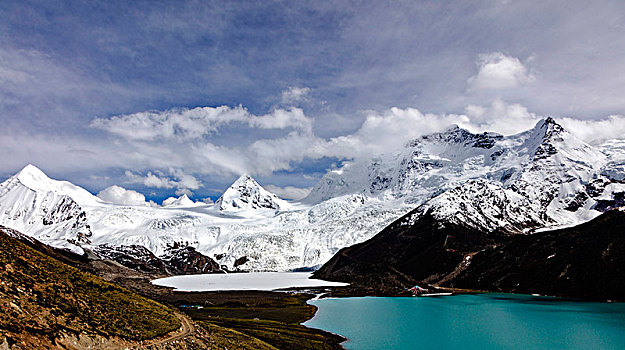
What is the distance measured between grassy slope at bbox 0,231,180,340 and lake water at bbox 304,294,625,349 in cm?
4438

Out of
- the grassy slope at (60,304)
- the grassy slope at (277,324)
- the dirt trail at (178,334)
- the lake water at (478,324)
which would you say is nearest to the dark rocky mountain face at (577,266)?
the lake water at (478,324)

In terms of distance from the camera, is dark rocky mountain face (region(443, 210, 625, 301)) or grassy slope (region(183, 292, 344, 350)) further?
dark rocky mountain face (region(443, 210, 625, 301))

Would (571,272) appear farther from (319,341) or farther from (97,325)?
(97,325)

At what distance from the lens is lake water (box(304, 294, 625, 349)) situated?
80.4 metres

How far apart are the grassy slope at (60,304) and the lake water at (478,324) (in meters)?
44.4

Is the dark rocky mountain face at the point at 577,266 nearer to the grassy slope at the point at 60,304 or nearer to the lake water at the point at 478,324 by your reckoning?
the lake water at the point at 478,324

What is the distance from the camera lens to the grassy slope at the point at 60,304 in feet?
104

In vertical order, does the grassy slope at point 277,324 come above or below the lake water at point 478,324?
below

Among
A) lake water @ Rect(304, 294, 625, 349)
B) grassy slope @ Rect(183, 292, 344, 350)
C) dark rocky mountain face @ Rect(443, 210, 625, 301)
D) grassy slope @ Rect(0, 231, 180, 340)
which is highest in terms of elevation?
dark rocky mountain face @ Rect(443, 210, 625, 301)

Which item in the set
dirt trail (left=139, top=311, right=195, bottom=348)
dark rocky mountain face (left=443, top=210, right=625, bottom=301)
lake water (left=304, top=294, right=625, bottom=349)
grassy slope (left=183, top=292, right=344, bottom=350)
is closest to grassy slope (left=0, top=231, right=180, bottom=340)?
dirt trail (left=139, top=311, right=195, bottom=348)

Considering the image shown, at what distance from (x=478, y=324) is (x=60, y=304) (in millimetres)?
98685

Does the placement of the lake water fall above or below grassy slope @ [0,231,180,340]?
below

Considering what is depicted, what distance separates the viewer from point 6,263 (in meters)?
38.1

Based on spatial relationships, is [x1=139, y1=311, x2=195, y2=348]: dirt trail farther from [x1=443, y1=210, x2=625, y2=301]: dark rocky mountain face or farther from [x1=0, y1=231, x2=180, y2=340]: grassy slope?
[x1=443, y1=210, x2=625, y2=301]: dark rocky mountain face
